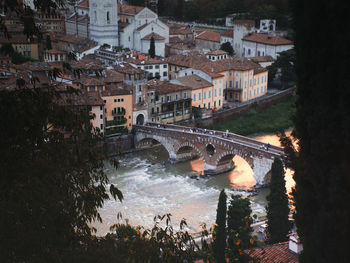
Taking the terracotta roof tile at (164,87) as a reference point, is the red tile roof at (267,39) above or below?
above

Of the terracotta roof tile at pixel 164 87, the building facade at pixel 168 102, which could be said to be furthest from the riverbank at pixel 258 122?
the terracotta roof tile at pixel 164 87

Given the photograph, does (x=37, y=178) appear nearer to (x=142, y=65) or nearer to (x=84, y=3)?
(x=142, y=65)

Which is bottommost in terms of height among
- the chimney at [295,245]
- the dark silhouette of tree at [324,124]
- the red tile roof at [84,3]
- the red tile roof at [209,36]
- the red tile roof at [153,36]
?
the chimney at [295,245]

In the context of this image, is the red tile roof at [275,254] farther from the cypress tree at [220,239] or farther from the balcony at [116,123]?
the balcony at [116,123]

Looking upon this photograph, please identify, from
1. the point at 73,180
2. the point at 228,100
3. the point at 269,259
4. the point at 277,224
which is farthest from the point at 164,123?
the point at 73,180

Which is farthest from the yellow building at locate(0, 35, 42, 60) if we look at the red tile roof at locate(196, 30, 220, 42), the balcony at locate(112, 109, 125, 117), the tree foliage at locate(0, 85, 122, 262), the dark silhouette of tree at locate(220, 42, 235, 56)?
the tree foliage at locate(0, 85, 122, 262)

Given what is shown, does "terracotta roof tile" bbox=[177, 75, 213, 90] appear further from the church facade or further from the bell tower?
the bell tower

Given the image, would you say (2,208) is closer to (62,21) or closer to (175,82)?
(175,82)
